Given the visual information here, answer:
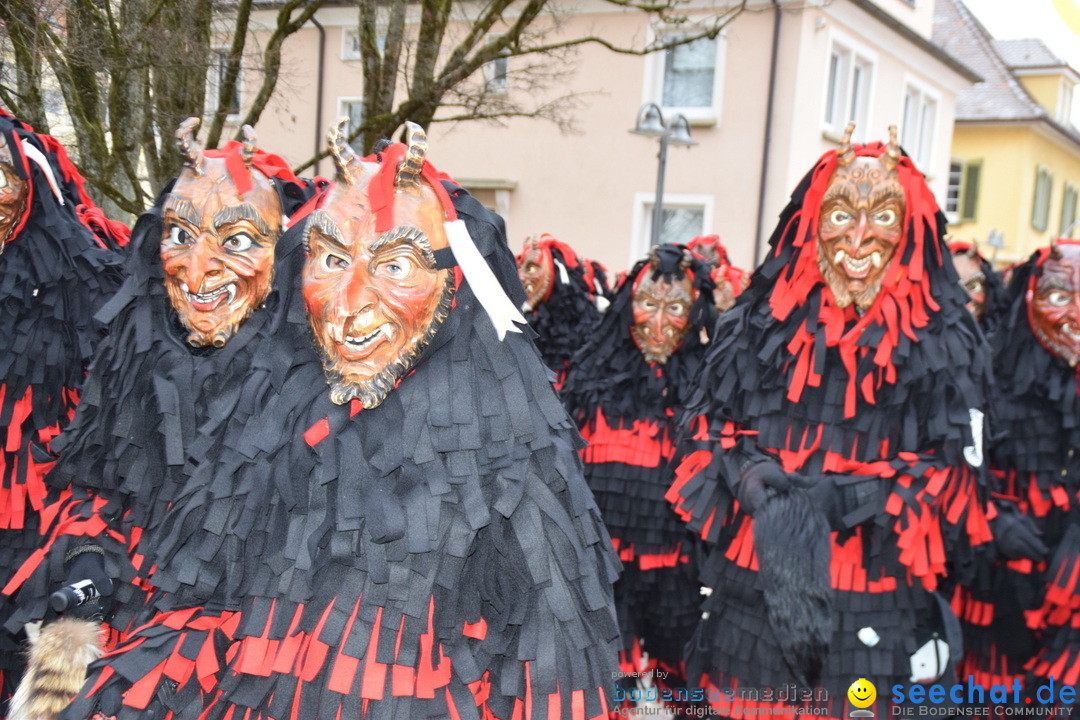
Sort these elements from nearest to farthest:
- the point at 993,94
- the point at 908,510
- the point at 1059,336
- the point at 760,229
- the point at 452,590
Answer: the point at 452,590
the point at 908,510
the point at 1059,336
the point at 760,229
the point at 993,94

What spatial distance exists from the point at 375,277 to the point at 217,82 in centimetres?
427

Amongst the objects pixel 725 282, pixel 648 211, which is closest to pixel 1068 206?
pixel 648 211

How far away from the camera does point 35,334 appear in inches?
139

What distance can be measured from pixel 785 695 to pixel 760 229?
481 inches

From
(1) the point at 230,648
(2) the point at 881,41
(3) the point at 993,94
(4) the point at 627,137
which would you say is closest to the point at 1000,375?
(1) the point at 230,648

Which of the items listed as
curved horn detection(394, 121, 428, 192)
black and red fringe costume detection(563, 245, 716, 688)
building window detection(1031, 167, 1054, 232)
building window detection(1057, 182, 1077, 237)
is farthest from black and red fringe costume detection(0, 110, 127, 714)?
building window detection(1057, 182, 1077, 237)

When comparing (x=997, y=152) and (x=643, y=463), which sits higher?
(x=997, y=152)

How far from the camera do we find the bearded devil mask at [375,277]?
6.63 ft

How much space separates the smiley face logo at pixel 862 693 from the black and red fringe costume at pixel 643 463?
1388 mm

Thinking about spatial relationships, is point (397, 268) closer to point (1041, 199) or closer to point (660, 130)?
point (660, 130)

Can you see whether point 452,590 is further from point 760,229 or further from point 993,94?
point 993,94

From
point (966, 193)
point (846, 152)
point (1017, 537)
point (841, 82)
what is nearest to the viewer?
point (846, 152)

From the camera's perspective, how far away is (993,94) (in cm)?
2633

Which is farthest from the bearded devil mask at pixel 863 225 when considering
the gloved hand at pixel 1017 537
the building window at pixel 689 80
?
the building window at pixel 689 80
